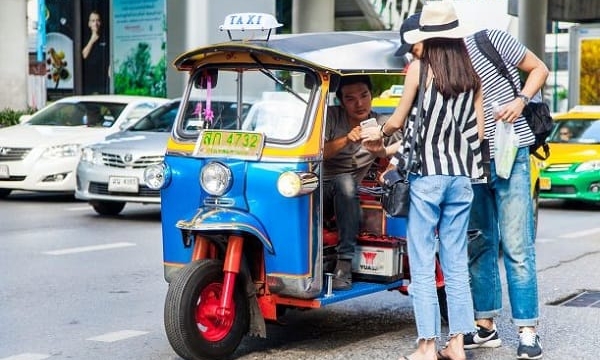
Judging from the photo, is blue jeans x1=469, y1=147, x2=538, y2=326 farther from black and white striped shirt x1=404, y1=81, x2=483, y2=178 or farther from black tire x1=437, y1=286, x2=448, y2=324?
black tire x1=437, y1=286, x2=448, y2=324

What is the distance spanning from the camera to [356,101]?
7.47 metres

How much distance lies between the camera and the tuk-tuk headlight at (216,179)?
22.0 ft

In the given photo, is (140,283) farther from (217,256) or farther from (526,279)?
(526,279)

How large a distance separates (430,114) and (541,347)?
5.17 feet

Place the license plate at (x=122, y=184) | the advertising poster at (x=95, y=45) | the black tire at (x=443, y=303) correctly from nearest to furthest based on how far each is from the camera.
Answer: the black tire at (x=443, y=303)
the license plate at (x=122, y=184)
the advertising poster at (x=95, y=45)

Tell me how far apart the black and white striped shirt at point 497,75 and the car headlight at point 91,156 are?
8600 millimetres

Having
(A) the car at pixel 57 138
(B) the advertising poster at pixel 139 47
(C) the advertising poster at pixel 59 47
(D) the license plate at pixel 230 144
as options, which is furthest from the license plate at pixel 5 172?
(C) the advertising poster at pixel 59 47

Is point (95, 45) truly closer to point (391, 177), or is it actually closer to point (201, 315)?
point (201, 315)

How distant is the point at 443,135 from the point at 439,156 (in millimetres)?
111

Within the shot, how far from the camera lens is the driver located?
7082mm

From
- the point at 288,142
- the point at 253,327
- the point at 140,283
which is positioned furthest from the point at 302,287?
the point at 140,283

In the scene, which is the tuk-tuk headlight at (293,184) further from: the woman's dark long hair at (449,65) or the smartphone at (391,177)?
the woman's dark long hair at (449,65)

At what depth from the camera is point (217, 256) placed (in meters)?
6.89

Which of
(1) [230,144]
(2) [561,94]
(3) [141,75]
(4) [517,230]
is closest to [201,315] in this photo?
(1) [230,144]
